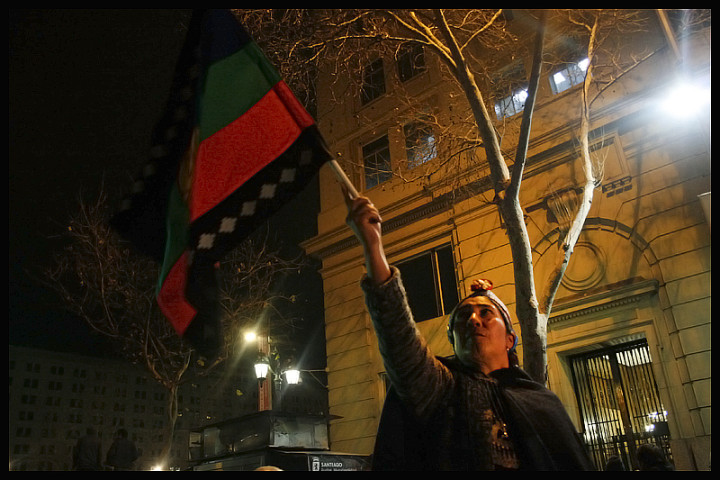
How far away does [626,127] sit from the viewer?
1278cm

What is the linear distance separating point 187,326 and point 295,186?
41.9 inches

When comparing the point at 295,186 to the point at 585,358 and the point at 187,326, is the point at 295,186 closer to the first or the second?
the point at 187,326

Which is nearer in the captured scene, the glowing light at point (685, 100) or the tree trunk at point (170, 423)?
the glowing light at point (685, 100)

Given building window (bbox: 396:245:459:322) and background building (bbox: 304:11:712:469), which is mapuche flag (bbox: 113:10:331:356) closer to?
background building (bbox: 304:11:712:469)

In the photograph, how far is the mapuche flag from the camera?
304cm

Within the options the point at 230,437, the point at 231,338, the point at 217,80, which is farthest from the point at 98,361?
the point at 217,80

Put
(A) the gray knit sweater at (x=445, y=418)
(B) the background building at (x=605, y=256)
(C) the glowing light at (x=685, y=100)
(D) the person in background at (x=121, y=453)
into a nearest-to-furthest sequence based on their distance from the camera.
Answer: (A) the gray knit sweater at (x=445, y=418)
(C) the glowing light at (x=685, y=100)
(B) the background building at (x=605, y=256)
(D) the person in background at (x=121, y=453)

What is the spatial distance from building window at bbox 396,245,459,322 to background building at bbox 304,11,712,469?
4 centimetres

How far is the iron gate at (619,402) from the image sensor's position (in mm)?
11031

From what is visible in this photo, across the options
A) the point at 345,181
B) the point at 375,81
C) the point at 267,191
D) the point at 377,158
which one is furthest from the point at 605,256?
the point at 345,181

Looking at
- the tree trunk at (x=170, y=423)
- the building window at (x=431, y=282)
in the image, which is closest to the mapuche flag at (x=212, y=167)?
the building window at (x=431, y=282)

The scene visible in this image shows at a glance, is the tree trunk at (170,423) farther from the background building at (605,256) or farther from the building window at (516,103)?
the building window at (516,103)

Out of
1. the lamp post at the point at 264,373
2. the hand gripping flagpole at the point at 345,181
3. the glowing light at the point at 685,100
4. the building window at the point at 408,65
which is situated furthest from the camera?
the building window at the point at 408,65

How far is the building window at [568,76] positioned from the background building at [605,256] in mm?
38
